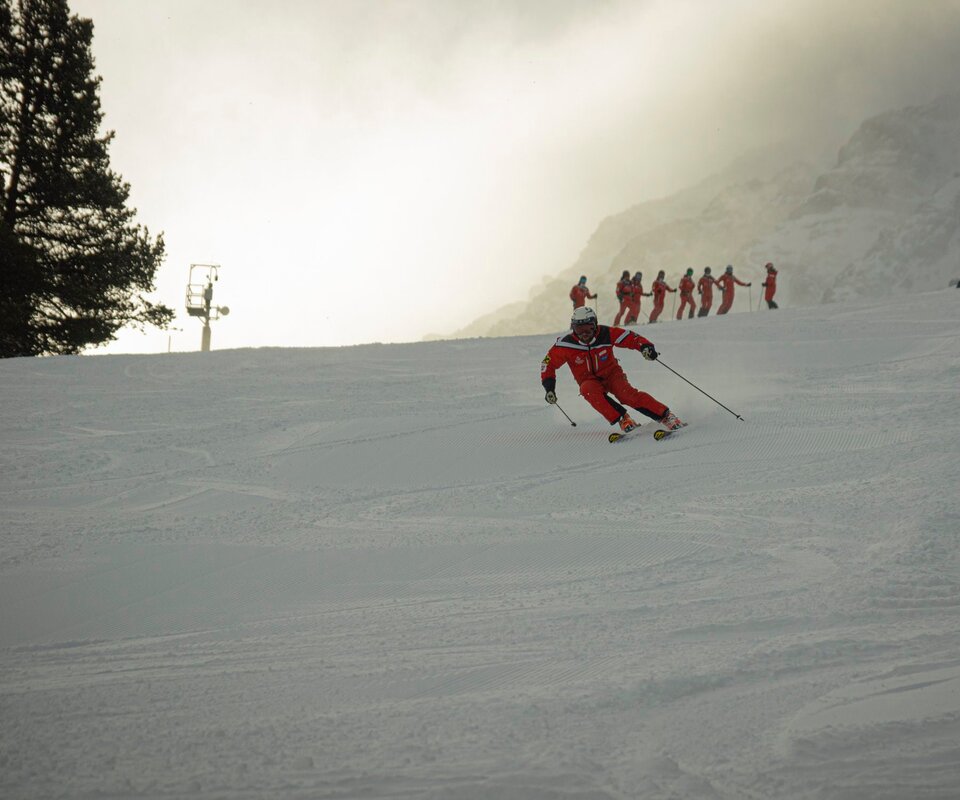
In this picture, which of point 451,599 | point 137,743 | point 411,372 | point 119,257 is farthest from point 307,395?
point 119,257

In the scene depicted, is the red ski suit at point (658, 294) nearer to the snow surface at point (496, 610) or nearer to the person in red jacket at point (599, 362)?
the snow surface at point (496, 610)

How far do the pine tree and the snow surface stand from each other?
1456 centimetres

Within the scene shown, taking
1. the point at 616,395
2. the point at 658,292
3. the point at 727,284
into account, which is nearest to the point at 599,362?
the point at 616,395

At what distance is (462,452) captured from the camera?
7.04 metres

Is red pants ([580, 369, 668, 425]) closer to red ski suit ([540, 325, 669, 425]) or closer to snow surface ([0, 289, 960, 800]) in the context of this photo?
red ski suit ([540, 325, 669, 425])

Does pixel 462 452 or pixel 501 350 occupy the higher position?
pixel 501 350

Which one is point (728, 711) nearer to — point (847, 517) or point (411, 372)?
point (847, 517)

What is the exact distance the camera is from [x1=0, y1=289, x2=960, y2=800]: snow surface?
226 centimetres

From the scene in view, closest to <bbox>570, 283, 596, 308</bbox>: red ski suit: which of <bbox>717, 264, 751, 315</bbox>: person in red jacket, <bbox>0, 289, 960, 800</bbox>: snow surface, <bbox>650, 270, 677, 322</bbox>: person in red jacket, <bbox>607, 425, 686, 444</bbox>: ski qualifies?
<bbox>650, 270, 677, 322</bbox>: person in red jacket

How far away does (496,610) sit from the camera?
3.38 meters

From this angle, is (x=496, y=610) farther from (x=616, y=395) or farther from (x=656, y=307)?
(x=656, y=307)

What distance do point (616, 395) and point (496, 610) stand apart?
4.44 metres

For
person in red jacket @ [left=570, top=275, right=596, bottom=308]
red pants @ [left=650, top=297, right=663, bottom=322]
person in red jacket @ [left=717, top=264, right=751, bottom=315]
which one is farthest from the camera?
red pants @ [left=650, top=297, right=663, bottom=322]

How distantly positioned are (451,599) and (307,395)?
748cm
